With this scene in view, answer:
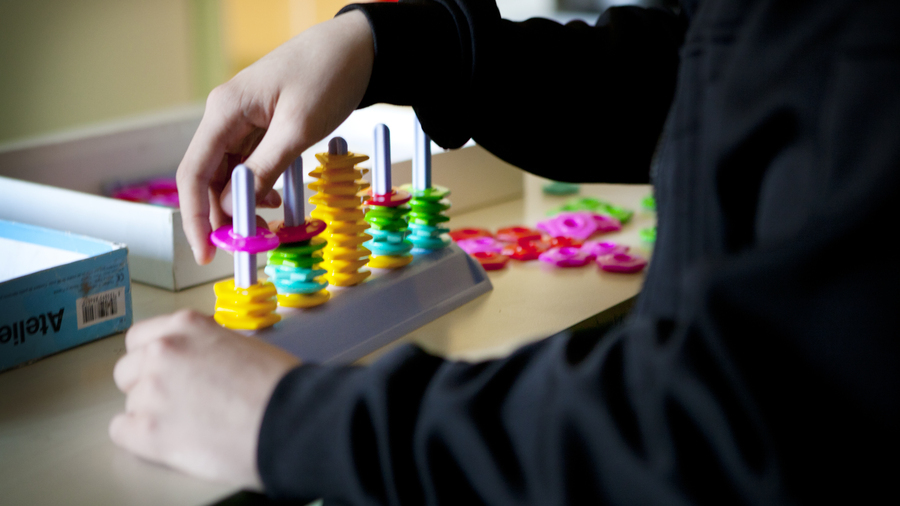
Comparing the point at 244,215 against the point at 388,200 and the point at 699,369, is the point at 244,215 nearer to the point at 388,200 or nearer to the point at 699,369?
the point at 388,200

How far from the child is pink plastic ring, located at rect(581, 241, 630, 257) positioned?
18.2 inches

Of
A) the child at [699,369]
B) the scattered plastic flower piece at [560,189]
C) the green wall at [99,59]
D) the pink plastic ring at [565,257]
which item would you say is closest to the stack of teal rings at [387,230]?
the pink plastic ring at [565,257]

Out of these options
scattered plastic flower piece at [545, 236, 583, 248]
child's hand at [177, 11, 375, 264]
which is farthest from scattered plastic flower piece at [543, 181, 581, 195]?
child's hand at [177, 11, 375, 264]

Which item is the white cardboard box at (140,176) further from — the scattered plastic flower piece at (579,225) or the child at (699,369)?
the child at (699,369)

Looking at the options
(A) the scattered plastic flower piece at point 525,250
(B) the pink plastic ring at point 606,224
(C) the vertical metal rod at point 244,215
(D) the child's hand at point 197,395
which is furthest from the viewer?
(B) the pink plastic ring at point 606,224

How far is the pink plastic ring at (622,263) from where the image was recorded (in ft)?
2.96

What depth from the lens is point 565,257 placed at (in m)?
0.93

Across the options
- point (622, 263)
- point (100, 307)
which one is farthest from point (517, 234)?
point (100, 307)

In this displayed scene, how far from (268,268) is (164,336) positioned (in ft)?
0.68

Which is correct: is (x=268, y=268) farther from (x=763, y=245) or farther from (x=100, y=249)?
(x=763, y=245)

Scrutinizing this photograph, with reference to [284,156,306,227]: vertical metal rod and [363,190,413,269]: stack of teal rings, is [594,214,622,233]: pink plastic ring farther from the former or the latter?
[284,156,306,227]: vertical metal rod

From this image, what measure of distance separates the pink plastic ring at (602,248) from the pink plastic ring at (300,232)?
15.3 inches

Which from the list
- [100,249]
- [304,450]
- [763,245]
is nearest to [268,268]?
[100,249]

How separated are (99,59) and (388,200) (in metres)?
2.40
